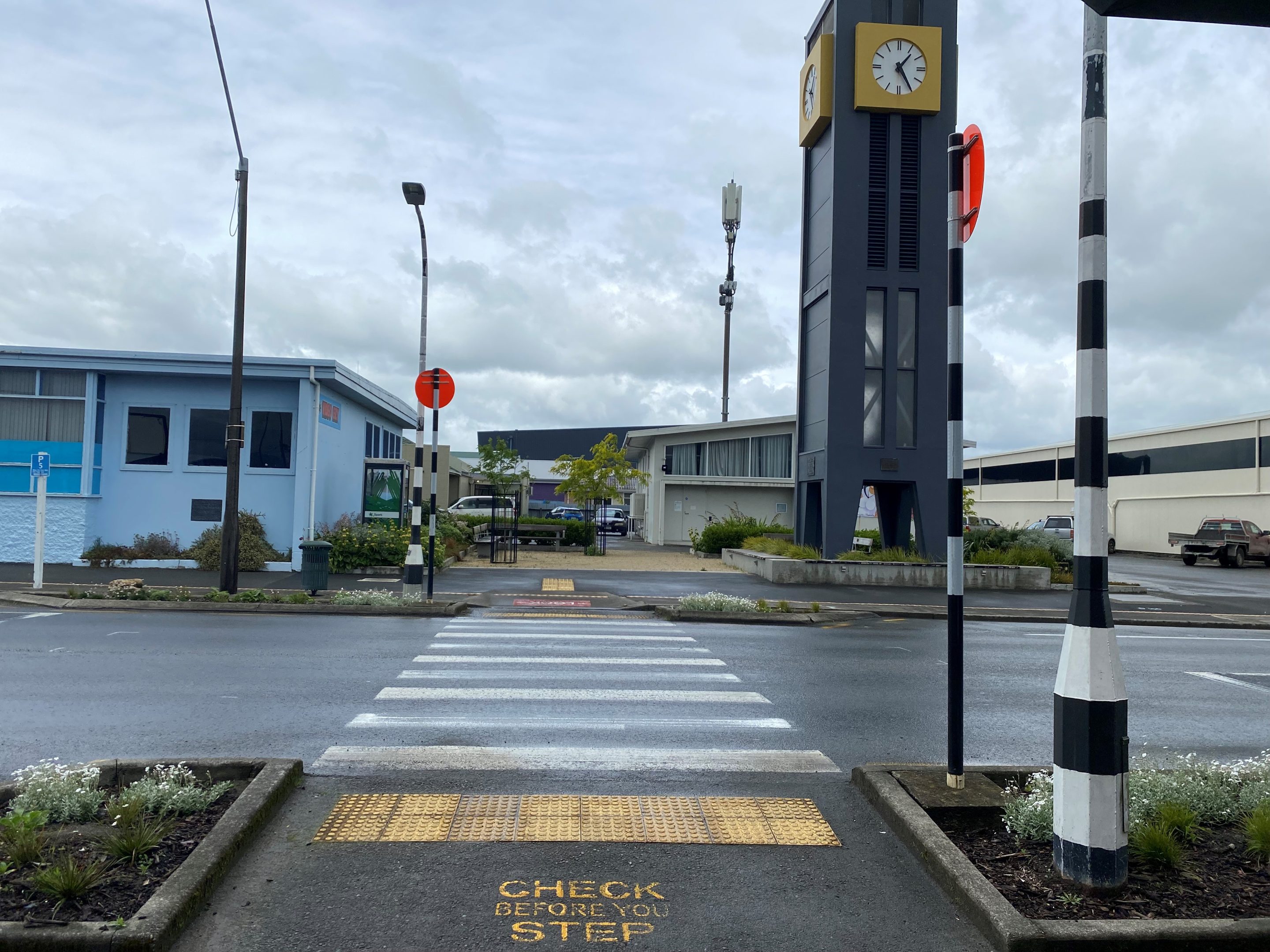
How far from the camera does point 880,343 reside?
25.8m

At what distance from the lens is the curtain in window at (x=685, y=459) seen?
43.2 meters

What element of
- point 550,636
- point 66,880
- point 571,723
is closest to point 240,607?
point 550,636

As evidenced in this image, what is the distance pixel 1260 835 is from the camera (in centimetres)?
483

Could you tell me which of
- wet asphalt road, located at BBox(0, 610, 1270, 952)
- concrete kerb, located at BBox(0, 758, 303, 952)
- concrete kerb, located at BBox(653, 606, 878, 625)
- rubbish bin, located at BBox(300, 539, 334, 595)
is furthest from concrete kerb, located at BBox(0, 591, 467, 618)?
concrete kerb, located at BBox(0, 758, 303, 952)

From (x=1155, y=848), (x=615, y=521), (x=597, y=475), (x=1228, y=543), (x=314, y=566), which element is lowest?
(x=1155, y=848)

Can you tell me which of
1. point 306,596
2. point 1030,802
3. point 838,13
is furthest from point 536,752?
point 838,13

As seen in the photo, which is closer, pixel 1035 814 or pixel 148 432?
pixel 1035 814

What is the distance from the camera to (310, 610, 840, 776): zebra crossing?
6.93 m

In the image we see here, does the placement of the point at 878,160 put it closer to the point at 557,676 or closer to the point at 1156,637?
the point at 1156,637

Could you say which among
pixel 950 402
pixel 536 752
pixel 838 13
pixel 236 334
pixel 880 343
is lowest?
pixel 536 752

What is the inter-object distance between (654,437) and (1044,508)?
26.4 metres

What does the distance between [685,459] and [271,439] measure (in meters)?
21.8

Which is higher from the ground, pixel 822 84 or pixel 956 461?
pixel 822 84

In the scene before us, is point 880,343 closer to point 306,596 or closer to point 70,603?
point 306,596
